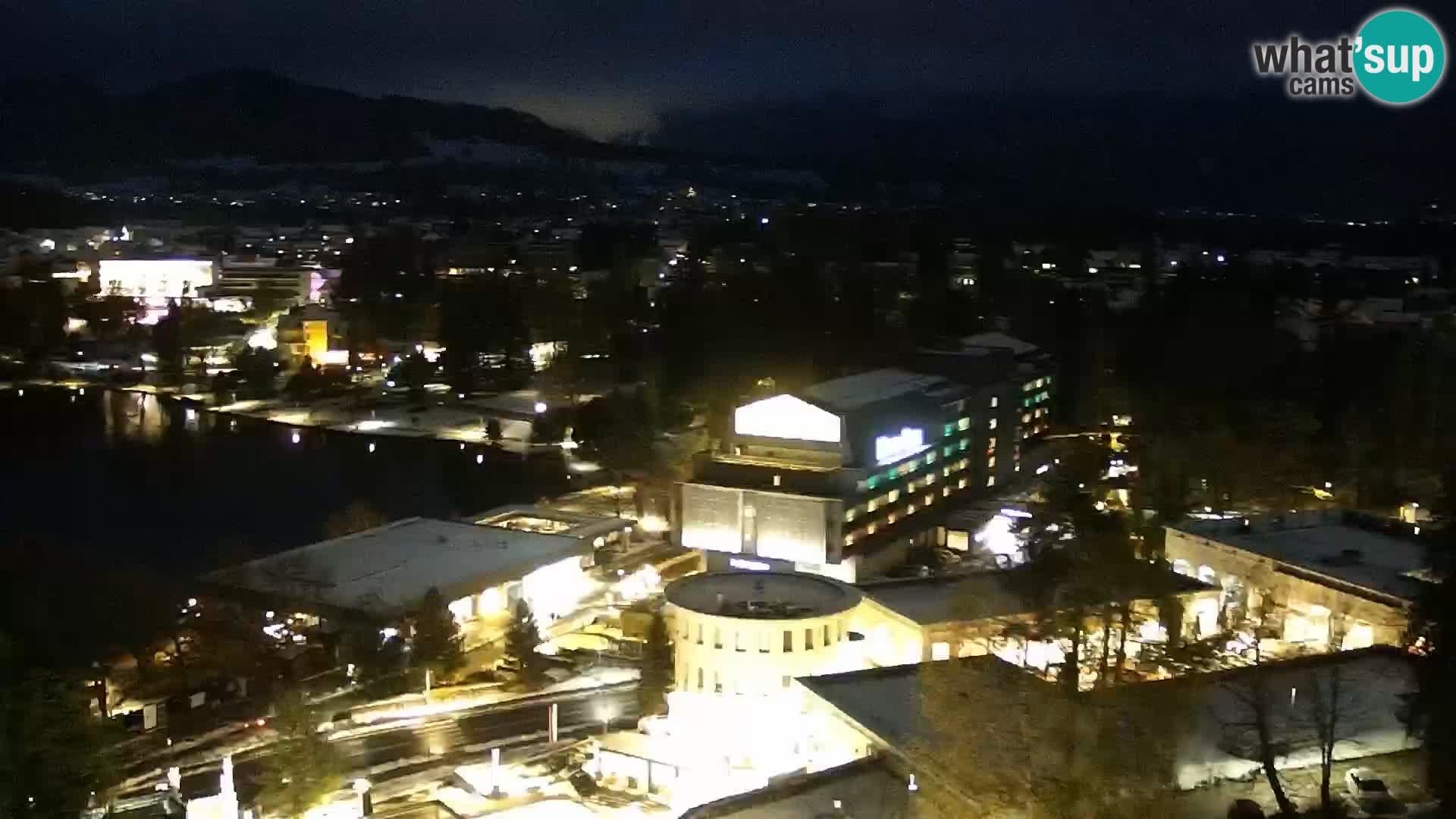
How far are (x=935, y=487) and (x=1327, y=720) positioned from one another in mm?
4067

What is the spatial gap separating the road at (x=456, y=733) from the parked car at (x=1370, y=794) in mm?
2298

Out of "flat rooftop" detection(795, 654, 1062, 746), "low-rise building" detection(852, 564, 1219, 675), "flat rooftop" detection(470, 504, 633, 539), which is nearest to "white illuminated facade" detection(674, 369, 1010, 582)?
"flat rooftop" detection(470, 504, 633, 539)

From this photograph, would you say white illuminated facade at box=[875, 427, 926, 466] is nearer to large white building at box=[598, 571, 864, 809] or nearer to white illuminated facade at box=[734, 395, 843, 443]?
white illuminated facade at box=[734, 395, 843, 443]

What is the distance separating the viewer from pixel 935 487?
7273 mm

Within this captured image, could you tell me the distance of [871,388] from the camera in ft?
24.1

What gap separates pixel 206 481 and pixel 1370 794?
8030 millimetres

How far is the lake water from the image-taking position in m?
7.56

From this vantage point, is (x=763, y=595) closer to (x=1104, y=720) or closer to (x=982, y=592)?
(x=982, y=592)

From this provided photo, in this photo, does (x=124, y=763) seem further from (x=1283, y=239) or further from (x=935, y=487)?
(x=1283, y=239)

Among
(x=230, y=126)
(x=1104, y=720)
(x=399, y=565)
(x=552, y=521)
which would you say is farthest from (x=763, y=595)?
(x=230, y=126)

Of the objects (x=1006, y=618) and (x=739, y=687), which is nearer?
(x=739, y=687)

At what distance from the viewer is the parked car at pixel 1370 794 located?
2881 millimetres

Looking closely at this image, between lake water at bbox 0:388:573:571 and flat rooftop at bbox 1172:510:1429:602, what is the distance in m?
4.75

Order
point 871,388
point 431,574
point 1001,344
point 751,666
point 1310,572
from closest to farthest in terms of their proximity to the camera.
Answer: point 751,666
point 1310,572
point 431,574
point 871,388
point 1001,344
